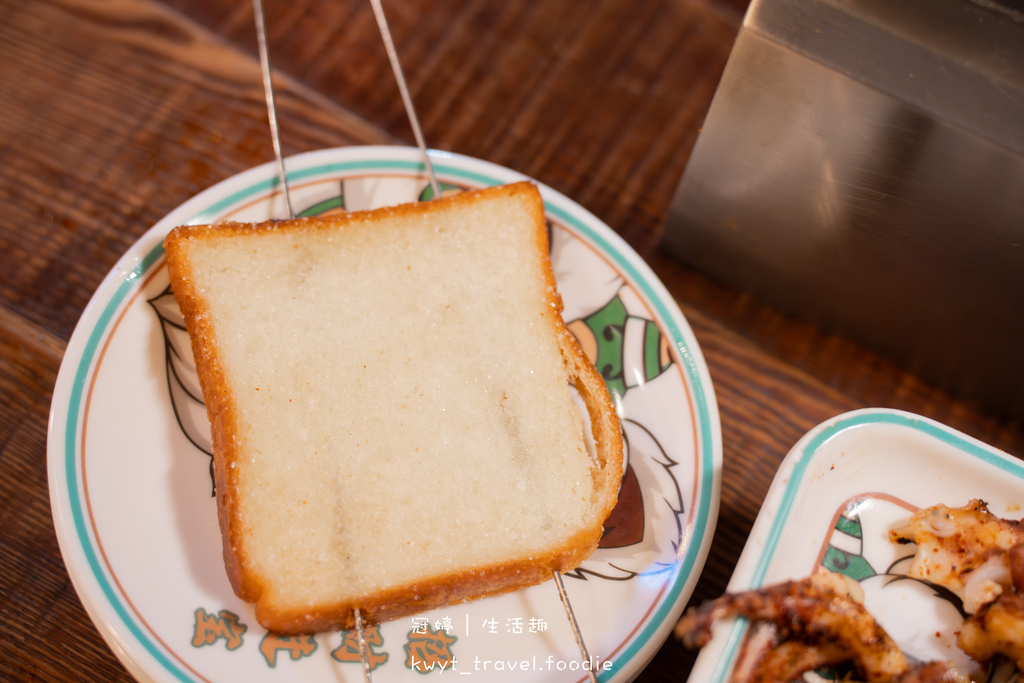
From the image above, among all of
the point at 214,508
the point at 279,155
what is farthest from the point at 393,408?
the point at 279,155

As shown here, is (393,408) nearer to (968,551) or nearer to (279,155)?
(279,155)

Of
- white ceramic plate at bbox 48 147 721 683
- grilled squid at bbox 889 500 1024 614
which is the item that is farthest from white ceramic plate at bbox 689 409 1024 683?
white ceramic plate at bbox 48 147 721 683

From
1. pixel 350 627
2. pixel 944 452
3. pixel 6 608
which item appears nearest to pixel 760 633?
pixel 944 452

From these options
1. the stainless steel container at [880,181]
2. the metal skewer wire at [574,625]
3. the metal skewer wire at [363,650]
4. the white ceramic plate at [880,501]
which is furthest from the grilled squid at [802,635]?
the stainless steel container at [880,181]

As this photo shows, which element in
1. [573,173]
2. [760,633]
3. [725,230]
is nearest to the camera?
[760,633]

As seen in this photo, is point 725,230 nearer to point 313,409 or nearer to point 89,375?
point 313,409

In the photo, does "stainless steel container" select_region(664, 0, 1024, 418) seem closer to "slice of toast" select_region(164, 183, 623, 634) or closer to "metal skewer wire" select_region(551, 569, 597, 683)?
"slice of toast" select_region(164, 183, 623, 634)
